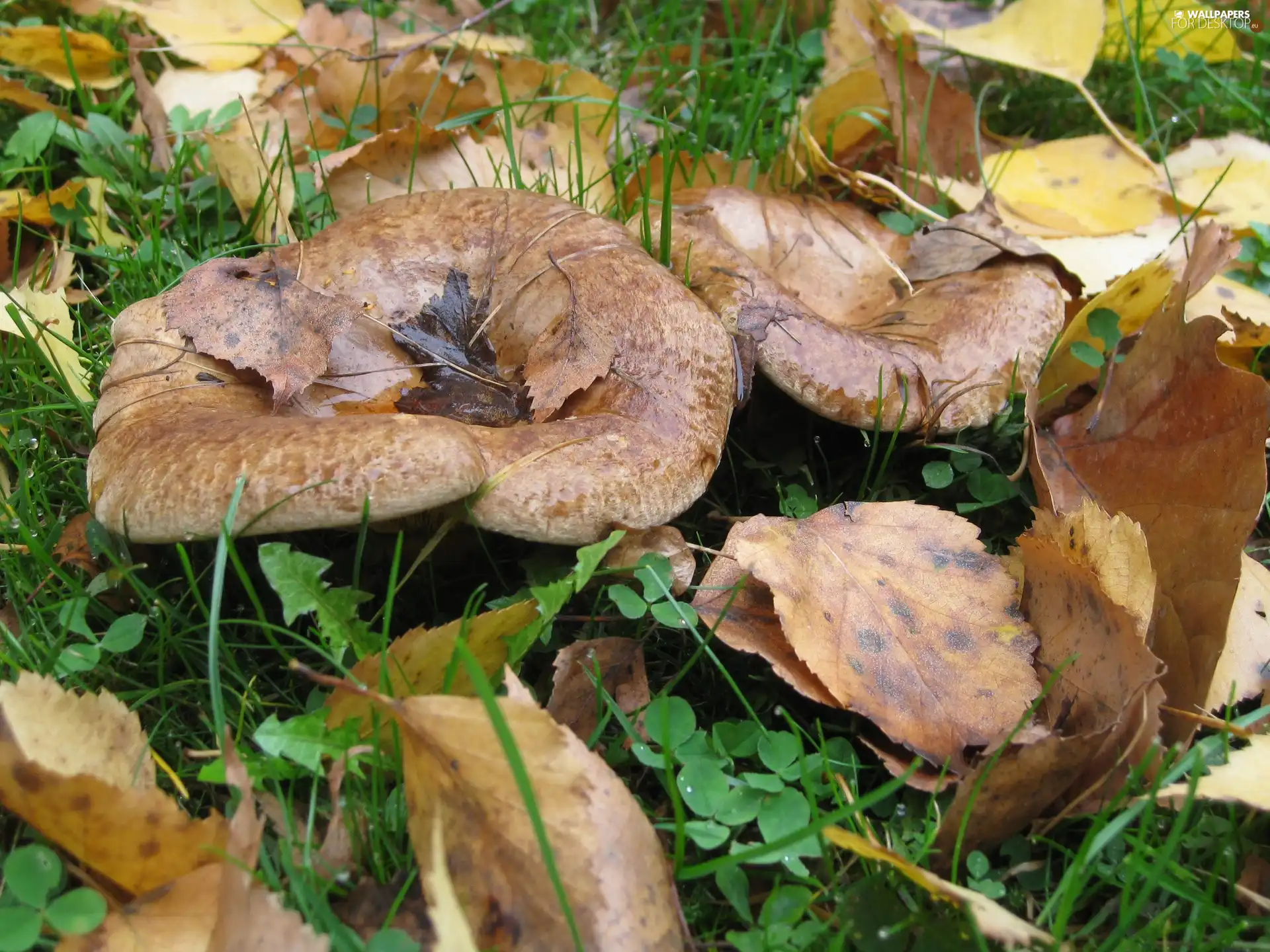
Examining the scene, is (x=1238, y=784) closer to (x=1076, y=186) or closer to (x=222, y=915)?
(x=222, y=915)

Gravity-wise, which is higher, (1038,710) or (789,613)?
(789,613)

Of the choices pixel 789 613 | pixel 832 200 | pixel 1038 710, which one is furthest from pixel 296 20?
pixel 1038 710

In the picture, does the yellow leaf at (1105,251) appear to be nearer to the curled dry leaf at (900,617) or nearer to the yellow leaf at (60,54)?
the curled dry leaf at (900,617)

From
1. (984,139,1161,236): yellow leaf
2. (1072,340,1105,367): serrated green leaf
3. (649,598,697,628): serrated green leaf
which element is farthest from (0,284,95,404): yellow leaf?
(984,139,1161,236): yellow leaf

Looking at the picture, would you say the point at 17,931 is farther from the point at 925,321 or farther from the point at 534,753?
the point at 925,321

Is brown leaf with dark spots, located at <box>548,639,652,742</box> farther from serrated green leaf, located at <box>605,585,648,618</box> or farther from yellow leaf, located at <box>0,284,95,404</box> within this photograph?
yellow leaf, located at <box>0,284,95,404</box>
